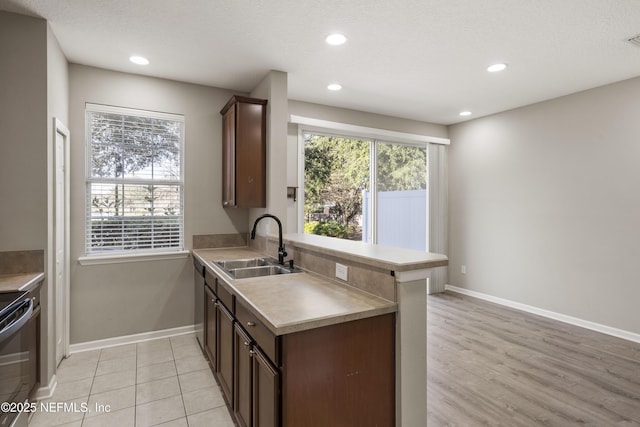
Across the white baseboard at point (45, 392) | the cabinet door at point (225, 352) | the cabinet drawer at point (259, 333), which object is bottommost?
the white baseboard at point (45, 392)

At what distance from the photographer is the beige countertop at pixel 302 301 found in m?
1.48

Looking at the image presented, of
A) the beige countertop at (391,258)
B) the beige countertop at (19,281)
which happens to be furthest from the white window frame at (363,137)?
the beige countertop at (19,281)

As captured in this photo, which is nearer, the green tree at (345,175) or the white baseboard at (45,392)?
the white baseboard at (45,392)

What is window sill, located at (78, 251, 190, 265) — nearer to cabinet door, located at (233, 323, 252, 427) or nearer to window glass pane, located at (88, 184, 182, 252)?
window glass pane, located at (88, 184, 182, 252)

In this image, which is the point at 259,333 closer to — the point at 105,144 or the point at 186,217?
the point at 186,217

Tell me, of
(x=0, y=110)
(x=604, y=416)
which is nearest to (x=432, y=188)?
(x=604, y=416)

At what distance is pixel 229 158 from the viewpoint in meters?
3.57

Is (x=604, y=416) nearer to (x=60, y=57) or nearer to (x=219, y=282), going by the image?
(x=219, y=282)

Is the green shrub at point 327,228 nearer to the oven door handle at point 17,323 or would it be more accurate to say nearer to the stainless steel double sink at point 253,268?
the stainless steel double sink at point 253,268

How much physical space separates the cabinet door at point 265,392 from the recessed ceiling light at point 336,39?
237cm

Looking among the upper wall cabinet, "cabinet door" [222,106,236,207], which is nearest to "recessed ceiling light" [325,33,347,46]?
the upper wall cabinet

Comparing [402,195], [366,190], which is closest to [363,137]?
[366,190]

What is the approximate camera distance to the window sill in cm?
328

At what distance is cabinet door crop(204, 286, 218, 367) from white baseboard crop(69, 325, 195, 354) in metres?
0.83
